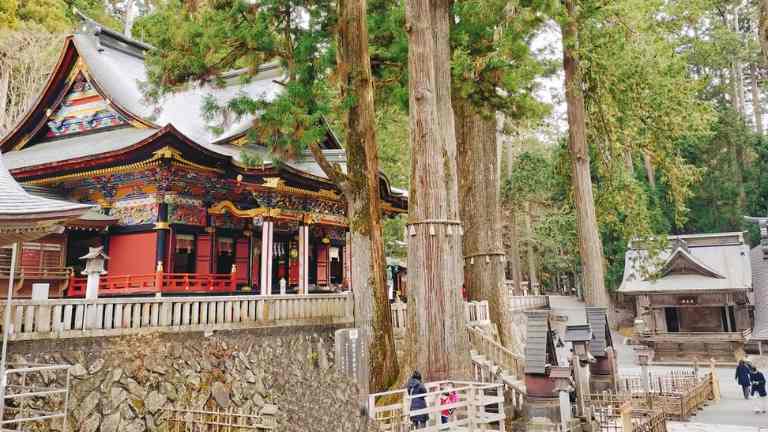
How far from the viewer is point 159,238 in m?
13.0

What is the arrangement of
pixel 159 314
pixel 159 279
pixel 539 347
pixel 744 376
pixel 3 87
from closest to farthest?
pixel 539 347, pixel 159 314, pixel 159 279, pixel 744 376, pixel 3 87

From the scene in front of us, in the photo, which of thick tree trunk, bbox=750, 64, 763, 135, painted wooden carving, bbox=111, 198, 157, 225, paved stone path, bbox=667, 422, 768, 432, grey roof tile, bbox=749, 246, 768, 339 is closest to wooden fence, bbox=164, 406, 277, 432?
painted wooden carving, bbox=111, 198, 157, 225

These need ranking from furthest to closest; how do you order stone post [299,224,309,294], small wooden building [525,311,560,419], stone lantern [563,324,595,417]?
stone post [299,224,309,294] < stone lantern [563,324,595,417] < small wooden building [525,311,560,419]

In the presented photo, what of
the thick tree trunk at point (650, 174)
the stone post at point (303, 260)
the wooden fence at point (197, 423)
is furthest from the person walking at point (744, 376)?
the thick tree trunk at point (650, 174)

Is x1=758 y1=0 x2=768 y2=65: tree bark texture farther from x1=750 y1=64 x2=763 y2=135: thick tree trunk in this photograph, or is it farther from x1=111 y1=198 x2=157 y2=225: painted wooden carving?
x1=750 y1=64 x2=763 y2=135: thick tree trunk

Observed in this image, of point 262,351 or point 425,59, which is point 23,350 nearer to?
point 262,351

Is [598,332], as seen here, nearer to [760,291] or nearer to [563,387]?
[563,387]

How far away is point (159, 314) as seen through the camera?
8.88 m

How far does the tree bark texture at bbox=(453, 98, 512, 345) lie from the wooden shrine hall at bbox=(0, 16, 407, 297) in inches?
132

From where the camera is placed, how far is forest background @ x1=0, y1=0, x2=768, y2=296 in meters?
11.9

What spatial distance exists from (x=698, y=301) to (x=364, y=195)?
19618 mm

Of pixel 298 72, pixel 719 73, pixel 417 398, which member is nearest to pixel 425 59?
pixel 298 72

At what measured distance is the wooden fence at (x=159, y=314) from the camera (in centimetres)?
762

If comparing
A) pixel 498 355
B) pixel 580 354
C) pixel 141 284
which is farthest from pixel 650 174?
pixel 141 284
